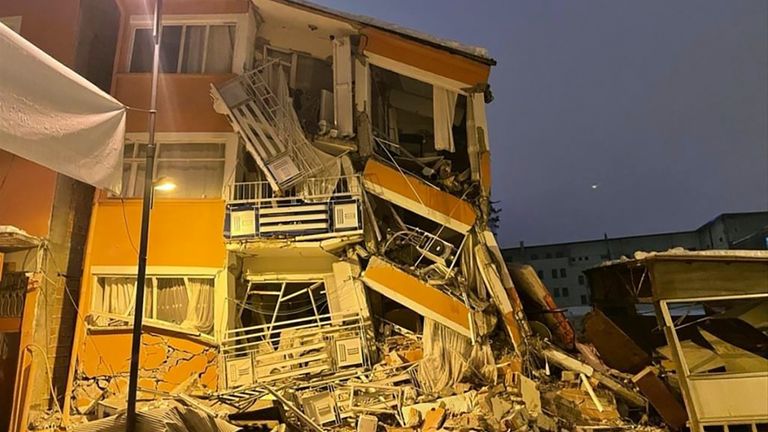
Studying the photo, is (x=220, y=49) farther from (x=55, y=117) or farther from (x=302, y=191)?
(x=55, y=117)

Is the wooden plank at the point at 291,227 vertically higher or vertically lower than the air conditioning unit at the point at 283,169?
lower

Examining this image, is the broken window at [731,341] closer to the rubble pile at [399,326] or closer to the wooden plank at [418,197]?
the rubble pile at [399,326]

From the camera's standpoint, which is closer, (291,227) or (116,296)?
(116,296)

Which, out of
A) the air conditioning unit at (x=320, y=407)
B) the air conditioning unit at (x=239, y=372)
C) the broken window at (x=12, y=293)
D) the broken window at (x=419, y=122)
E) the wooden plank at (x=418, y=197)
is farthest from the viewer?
the broken window at (x=419, y=122)

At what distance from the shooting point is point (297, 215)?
9234 millimetres

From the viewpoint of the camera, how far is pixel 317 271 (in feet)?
33.3

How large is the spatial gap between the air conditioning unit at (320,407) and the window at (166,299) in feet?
8.77

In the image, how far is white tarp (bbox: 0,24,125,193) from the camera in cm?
323

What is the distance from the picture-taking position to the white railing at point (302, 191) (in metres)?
9.38

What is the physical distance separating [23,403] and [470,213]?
29.9ft

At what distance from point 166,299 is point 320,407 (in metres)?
3.95

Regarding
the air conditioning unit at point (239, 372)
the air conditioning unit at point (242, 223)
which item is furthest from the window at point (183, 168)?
the air conditioning unit at point (239, 372)

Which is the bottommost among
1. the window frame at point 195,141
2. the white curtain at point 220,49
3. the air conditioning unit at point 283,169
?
the air conditioning unit at point 283,169

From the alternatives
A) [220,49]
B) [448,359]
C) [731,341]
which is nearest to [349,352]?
[448,359]
